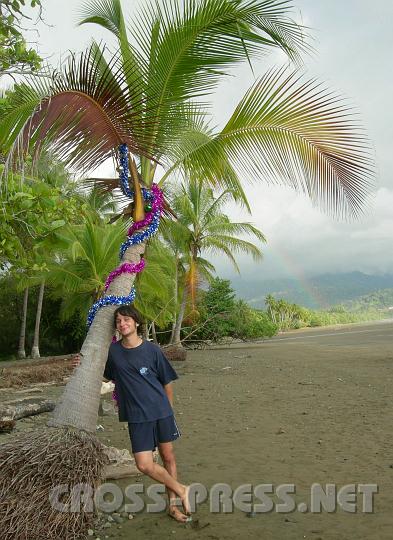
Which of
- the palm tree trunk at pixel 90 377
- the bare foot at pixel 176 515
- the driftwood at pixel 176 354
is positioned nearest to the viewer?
the bare foot at pixel 176 515

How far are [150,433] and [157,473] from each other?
298 mm

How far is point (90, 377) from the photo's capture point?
4.50 m

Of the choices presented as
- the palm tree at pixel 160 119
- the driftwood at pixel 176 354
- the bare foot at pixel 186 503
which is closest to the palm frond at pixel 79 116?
the palm tree at pixel 160 119

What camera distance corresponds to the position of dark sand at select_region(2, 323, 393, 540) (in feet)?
12.3

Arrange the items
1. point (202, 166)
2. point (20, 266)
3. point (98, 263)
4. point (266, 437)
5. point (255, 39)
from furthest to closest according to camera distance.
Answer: point (98, 263)
point (266, 437)
point (202, 166)
point (20, 266)
point (255, 39)

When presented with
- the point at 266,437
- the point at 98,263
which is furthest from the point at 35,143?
the point at 98,263

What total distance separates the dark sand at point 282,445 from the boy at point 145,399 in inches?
15.5

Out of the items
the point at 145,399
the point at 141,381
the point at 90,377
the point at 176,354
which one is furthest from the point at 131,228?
the point at 176,354

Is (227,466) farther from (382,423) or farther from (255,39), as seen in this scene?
(255,39)

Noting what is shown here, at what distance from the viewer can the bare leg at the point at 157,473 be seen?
370 centimetres

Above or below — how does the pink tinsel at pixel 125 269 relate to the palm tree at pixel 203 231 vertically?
below

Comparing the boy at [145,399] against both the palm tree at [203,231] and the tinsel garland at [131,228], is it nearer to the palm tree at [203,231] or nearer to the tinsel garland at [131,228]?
the tinsel garland at [131,228]

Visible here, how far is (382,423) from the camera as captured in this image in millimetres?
7266

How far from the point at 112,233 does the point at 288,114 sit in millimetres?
12404
